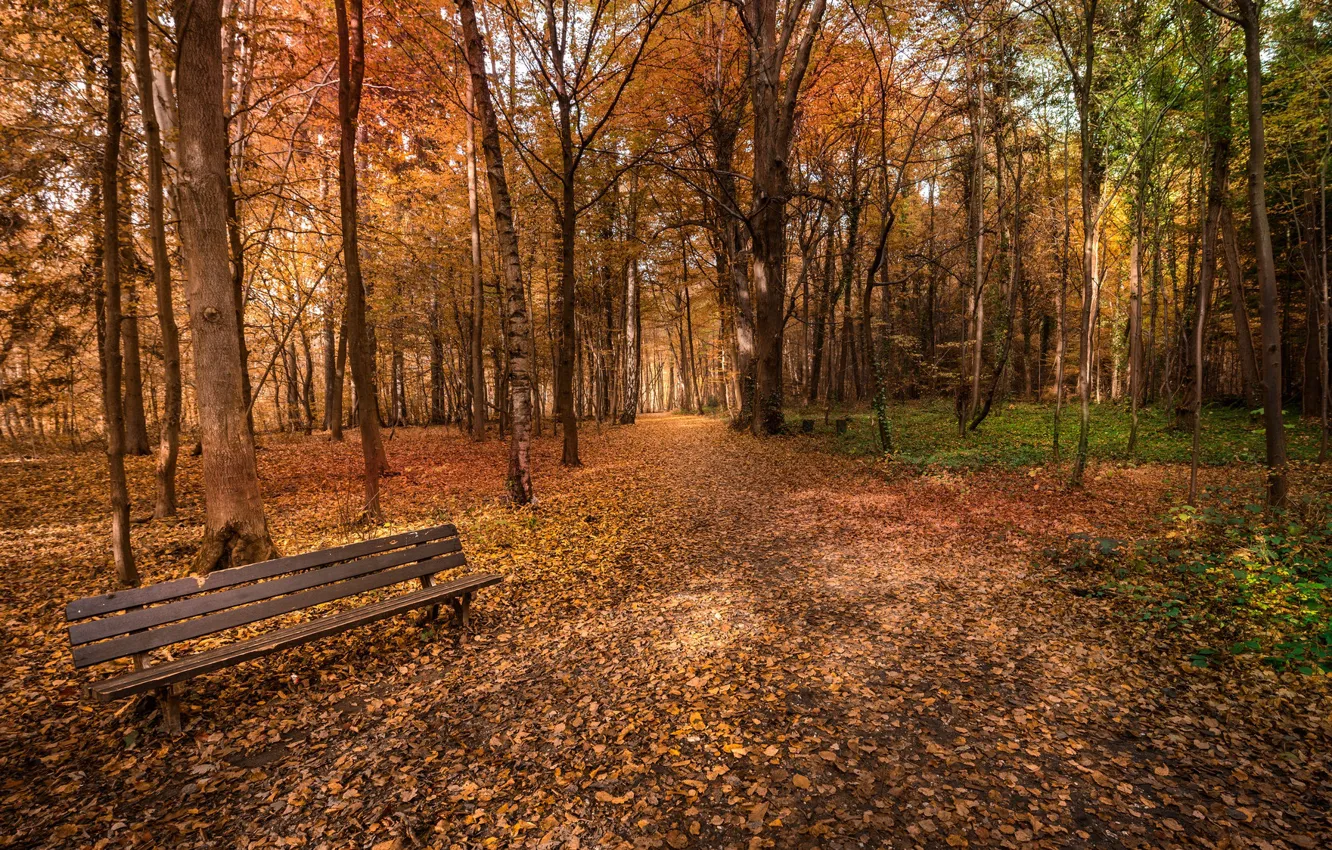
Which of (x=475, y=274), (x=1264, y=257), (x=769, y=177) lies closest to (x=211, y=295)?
(x=475, y=274)

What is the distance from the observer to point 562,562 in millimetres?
7391

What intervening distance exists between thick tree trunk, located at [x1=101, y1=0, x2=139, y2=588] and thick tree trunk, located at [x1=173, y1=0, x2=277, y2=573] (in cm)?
65

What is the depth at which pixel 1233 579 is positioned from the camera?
16.6 feet

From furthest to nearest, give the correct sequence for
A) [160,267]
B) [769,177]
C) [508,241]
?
[769,177]
[508,241]
[160,267]

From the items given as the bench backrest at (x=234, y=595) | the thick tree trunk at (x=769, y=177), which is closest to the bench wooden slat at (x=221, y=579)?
the bench backrest at (x=234, y=595)

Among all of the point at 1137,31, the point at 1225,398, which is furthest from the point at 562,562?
the point at 1225,398

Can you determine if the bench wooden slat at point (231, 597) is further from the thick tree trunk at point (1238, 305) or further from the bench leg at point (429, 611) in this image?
the thick tree trunk at point (1238, 305)

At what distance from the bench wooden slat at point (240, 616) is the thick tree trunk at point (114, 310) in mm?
2380

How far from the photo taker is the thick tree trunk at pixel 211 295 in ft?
19.2

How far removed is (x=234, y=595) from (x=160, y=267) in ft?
16.4

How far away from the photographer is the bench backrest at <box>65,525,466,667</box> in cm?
359

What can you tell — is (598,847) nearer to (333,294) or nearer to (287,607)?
(287,607)

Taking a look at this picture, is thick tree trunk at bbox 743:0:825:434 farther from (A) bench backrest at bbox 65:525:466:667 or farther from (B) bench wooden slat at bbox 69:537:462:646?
(B) bench wooden slat at bbox 69:537:462:646

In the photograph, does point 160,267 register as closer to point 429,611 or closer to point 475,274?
point 429,611
